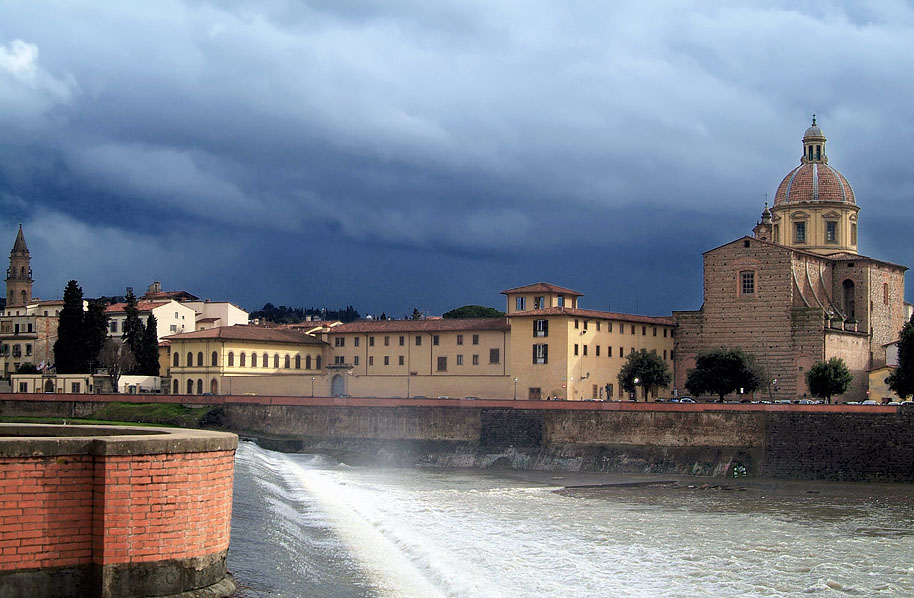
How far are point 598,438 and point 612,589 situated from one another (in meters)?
36.0

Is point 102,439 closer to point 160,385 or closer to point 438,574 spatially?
point 438,574

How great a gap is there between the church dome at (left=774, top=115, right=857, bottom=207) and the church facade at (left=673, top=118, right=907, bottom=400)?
4.0 inches

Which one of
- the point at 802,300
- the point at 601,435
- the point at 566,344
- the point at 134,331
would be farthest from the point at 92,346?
the point at 802,300

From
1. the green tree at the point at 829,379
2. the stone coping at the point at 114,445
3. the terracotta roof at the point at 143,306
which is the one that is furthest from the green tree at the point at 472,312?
the stone coping at the point at 114,445

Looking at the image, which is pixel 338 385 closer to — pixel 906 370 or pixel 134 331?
pixel 134 331

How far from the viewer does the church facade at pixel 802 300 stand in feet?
231

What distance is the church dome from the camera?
268ft

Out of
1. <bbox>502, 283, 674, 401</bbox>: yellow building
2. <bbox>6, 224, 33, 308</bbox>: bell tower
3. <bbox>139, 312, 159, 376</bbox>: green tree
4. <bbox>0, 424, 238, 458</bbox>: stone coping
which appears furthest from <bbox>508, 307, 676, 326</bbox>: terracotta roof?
<bbox>6, 224, 33, 308</bbox>: bell tower

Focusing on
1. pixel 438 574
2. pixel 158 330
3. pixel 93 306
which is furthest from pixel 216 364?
pixel 438 574

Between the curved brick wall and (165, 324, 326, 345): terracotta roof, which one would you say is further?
(165, 324, 326, 345): terracotta roof

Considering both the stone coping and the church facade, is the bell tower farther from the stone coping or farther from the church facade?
the stone coping

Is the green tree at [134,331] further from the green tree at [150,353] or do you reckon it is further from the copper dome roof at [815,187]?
the copper dome roof at [815,187]

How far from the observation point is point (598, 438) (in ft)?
186

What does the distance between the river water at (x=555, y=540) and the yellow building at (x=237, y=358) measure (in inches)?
1335
